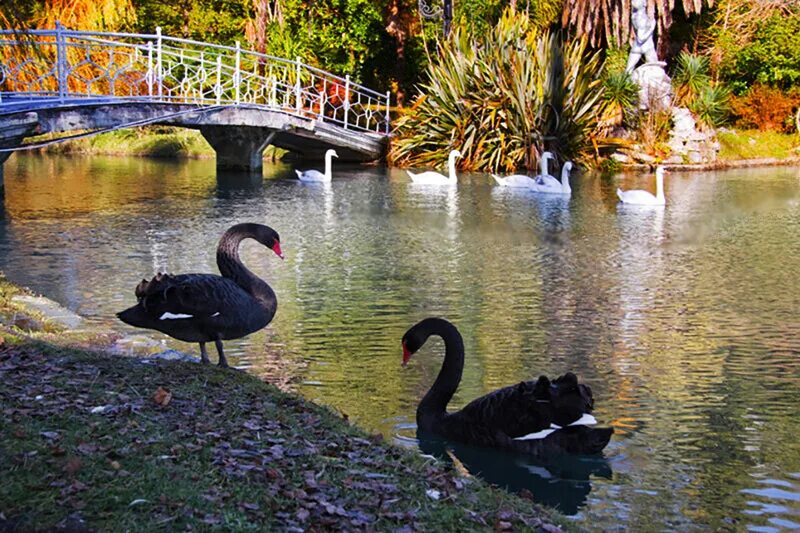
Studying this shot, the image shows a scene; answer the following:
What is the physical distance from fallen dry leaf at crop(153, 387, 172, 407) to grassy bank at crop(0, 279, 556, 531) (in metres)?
0.02

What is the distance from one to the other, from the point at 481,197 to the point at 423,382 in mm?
14611

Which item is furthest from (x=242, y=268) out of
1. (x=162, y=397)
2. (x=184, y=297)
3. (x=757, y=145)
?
(x=757, y=145)

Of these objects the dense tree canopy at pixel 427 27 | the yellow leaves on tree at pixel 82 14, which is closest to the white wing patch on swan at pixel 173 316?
the dense tree canopy at pixel 427 27

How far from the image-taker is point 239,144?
1127 inches

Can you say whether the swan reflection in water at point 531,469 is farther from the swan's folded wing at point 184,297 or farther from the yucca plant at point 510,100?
the yucca plant at point 510,100

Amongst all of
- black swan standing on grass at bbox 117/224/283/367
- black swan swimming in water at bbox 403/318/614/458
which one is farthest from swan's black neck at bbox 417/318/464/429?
black swan standing on grass at bbox 117/224/283/367

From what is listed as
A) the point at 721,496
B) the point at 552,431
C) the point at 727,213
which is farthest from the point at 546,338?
the point at 727,213

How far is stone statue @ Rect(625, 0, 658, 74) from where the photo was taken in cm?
3306

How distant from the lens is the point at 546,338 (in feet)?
34.2

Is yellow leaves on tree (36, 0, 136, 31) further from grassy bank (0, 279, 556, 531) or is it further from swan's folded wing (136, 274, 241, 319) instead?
grassy bank (0, 279, 556, 531)

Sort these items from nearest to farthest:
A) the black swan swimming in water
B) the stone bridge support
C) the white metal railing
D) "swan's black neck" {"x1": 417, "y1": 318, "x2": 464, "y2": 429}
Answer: the black swan swimming in water → "swan's black neck" {"x1": 417, "y1": 318, "x2": 464, "y2": 429} → the stone bridge support → the white metal railing

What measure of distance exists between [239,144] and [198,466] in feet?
79.6

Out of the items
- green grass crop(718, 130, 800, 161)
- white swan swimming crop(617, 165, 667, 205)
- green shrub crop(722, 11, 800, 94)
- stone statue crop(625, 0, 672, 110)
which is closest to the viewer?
white swan swimming crop(617, 165, 667, 205)

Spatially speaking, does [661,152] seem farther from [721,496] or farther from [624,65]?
[721,496]
